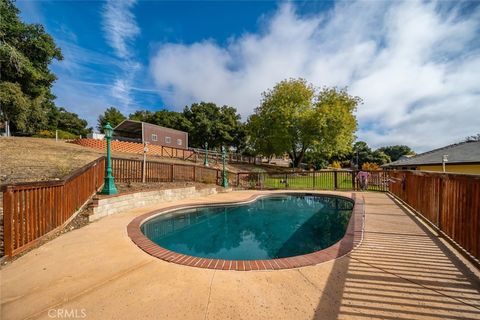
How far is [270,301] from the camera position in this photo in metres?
2.24

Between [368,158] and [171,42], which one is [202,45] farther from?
[368,158]

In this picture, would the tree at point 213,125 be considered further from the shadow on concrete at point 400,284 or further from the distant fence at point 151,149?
the shadow on concrete at point 400,284

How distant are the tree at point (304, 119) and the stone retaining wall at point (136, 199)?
17.4m

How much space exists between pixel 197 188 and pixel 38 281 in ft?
28.7

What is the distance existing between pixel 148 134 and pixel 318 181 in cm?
2032

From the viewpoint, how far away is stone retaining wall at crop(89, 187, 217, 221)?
5957mm

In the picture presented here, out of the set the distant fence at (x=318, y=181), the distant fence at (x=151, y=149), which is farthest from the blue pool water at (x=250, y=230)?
the distant fence at (x=151, y=149)

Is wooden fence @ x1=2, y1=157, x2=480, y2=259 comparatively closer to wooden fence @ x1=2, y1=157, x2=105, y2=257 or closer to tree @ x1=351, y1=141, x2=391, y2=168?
wooden fence @ x1=2, y1=157, x2=105, y2=257

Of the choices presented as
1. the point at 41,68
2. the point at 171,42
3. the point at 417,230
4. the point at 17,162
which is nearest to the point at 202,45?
the point at 171,42

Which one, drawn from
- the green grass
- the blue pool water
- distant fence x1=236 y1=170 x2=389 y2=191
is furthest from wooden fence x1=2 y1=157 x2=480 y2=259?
the green grass

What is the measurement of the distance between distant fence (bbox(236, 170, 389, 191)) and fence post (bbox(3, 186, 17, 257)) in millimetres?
13004

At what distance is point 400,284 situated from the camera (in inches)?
99.0

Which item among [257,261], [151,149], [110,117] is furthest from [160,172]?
[110,117]

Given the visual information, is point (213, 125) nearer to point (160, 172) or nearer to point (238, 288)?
A: point (160, 172)
